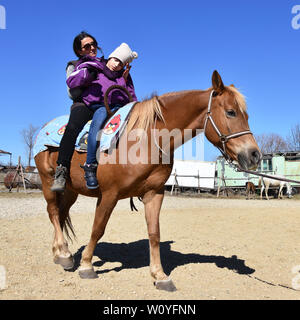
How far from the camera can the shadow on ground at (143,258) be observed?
Result: 4.51 meters

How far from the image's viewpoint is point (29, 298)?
312 centimetres

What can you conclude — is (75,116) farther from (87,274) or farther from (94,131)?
(87,274)

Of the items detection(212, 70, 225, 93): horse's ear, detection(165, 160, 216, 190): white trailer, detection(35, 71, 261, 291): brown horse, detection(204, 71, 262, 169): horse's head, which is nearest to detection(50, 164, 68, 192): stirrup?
detection(35, 71, 261, 291): brown horse

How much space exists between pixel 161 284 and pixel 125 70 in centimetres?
284

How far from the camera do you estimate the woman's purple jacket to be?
3.80 meters

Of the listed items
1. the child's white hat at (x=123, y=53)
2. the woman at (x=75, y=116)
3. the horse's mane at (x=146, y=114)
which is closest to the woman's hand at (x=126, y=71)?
the woman at (x=75, y=116)

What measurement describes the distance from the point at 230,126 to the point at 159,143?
87cm

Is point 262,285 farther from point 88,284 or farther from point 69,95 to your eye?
point 69,95

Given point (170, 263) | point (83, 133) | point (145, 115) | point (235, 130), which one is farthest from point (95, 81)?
point (170, 263)

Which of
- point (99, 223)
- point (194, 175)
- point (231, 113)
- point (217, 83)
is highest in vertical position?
point (217, 83)

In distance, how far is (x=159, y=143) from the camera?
3.64 m

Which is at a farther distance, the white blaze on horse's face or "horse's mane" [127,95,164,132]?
"horse's mane" [127,95,164,132]

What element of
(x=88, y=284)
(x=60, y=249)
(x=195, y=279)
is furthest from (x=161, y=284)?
(x=60, y=249)

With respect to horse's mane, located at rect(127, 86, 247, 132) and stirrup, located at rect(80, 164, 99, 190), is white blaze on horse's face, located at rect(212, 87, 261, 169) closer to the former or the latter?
horse's mane, located at rect(127, 86, 247, 132)
